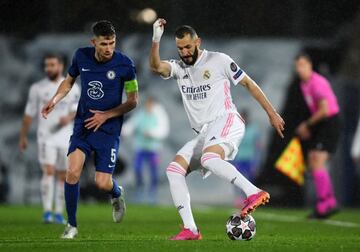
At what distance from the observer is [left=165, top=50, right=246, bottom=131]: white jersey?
11438mm

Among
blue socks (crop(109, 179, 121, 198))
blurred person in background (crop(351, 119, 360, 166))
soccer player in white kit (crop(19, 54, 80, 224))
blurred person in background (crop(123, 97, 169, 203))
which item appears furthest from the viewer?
blurred person in background (crop(123, 97, 169, 203))

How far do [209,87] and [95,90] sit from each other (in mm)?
1221

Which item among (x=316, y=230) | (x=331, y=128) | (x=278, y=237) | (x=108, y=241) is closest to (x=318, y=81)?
(x=331, y=128)

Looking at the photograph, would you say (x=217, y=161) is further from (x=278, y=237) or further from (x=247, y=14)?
(x=247, y=14)

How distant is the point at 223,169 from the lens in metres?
10.9

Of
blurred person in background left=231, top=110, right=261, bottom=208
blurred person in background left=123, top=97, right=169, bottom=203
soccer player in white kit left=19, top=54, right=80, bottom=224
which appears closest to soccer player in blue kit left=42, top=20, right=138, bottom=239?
soccer player in white kit left=19, top=54, right=80, bottom=224

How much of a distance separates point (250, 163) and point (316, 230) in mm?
9103

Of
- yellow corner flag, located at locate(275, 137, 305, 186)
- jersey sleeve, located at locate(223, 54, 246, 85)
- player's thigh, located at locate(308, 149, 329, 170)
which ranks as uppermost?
jersey sleeve, located at locate(223, 54, 246, 85)

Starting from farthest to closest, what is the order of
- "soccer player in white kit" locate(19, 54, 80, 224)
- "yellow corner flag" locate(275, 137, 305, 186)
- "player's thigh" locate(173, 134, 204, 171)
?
"yellow corner flag" locate(275, 137, 305, 186), "soccer player in white kit" locate(19, 54, 80, 224), "player's thigh" locate(173, 134, 204, 171)

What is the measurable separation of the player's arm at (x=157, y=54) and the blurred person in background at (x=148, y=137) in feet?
36.1

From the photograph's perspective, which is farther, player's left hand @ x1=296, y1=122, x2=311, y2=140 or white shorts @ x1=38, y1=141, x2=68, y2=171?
player's left hand @ x1=296, y1=122, x2=311, y2=140

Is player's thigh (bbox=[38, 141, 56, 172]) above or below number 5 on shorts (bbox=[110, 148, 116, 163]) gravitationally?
below

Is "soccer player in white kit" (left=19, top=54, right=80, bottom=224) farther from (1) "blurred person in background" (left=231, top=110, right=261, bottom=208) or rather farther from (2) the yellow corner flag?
(1) "blurred person in background" (left=231, top=110, right=261, bottom=208)

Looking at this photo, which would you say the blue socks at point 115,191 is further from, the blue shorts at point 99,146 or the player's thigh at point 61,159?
the player's thigh at point 61,159
